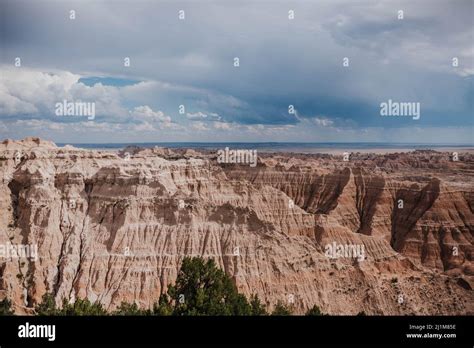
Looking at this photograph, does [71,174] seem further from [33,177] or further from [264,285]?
[264,285]

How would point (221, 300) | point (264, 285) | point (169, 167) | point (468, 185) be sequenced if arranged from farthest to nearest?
point (468, 185)
point (169, 167)
point (264, 285)
point (221, 300)

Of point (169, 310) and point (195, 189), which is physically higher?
point (195, 189)

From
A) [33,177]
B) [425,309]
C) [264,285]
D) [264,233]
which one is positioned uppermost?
[33,177]

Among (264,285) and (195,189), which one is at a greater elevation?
(195,189)

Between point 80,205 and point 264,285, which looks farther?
point 80,205

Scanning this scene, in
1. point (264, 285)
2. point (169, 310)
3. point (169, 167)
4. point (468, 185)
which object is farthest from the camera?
point (468, 185)

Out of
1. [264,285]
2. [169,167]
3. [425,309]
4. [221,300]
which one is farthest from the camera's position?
[169,167]

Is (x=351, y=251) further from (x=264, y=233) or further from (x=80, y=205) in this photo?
(x=80, y=205)

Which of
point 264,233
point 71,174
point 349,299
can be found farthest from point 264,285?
point 71,174

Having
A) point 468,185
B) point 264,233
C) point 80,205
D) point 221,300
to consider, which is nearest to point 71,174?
point 80,205
